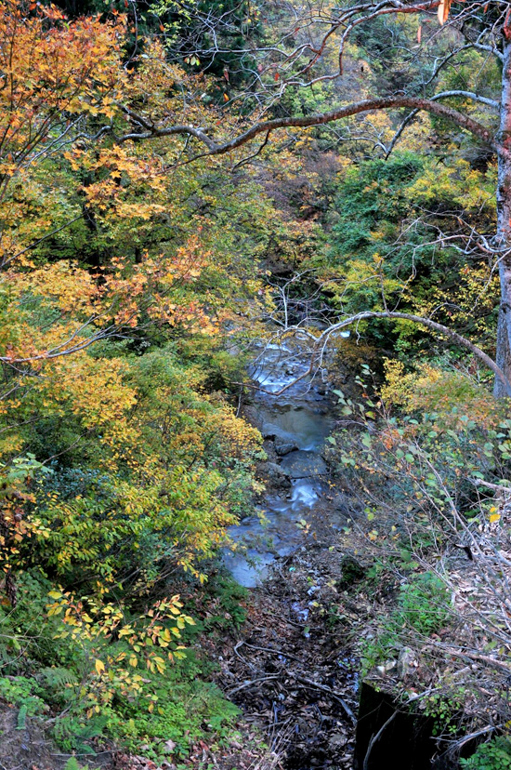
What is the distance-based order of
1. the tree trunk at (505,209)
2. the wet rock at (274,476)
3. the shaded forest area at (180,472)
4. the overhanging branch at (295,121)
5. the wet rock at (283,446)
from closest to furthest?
the shaded forest area at (180,472)
the overhanging branch at (295,121)
the tree trunk at (505,209)
the wet rock at (274,476)
the wet rock at (283,446)

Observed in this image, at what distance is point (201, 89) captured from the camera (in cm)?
1234

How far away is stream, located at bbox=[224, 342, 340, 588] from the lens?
1121 cm

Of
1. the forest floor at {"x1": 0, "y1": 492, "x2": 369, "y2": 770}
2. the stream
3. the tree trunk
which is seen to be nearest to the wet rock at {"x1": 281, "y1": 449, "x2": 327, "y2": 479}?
the stream

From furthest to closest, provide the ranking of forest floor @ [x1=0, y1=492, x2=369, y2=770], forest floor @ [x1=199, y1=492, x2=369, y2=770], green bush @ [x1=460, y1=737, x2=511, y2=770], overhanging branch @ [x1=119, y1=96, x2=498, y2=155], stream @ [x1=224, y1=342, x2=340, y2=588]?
stream @ [x1=224, y1=342, x2=340, y2=588] < forest floor @ [x1=199, y1=492, x2=369, y2=770] < overhanging branch @ [x1=119, y1=96, x2=498, y2=155] < forest floor @ [x1=0, y1=492, x2=369, y2=770] < green bush @ [x1=460, y1=737, x2=511, y2=770]

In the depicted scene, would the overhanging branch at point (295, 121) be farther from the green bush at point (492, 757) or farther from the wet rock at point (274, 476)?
the wet rock at point (274, 476)

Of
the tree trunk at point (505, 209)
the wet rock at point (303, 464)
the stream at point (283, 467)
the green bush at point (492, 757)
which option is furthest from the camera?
the wet rock at point (303, 464)

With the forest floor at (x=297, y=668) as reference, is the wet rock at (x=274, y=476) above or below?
below

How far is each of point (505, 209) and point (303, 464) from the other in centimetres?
990

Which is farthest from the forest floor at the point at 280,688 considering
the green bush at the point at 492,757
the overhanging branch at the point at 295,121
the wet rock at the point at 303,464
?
the overhanging branch at the point at 295,121

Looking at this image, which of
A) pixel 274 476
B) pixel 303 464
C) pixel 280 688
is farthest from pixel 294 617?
pixel 303 464

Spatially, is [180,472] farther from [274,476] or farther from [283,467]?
[283,467]

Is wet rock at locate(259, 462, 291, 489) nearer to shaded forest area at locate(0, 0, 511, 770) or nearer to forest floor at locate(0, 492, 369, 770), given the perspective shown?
shaded forest area at locate(0, 0, 511, 770)

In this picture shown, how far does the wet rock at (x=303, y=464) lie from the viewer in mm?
14971

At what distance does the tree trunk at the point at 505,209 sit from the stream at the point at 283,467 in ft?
10.4
